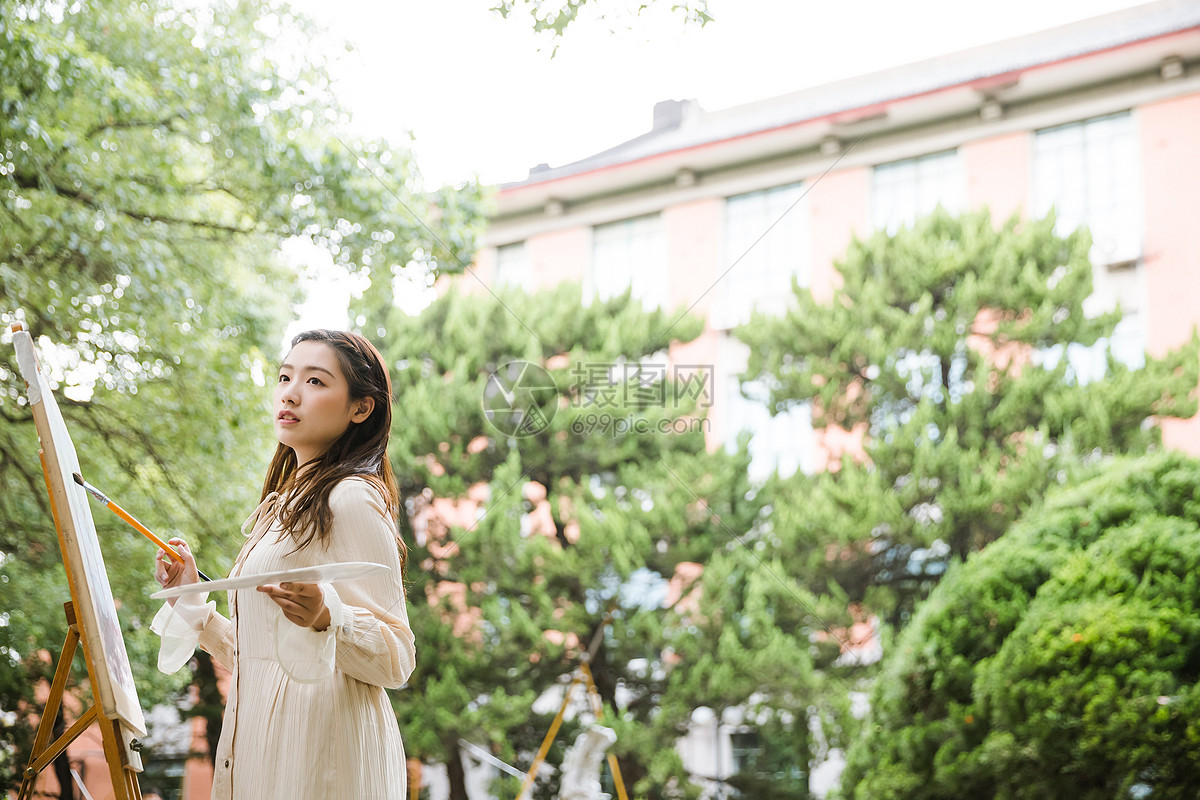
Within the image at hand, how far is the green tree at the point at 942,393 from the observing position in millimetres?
5188

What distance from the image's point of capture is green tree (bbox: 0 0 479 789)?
3629mm

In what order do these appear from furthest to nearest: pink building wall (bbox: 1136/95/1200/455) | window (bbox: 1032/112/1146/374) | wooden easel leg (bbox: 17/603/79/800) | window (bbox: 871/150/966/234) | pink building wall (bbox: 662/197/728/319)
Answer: pink building wall (bbox: 662/197/728/319), window (bbox: 871/150/966/234), window (bbox: 1032/112/1146/374), pink building wall (bbox: 1136/95/1200/455), wooden easel leg (bbox: 17/603/79/800)

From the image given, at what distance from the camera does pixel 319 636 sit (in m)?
0.89

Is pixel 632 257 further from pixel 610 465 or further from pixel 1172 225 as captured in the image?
pixel 1172 225

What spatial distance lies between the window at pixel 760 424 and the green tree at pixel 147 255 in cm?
245

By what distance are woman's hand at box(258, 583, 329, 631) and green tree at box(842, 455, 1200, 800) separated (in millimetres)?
3098

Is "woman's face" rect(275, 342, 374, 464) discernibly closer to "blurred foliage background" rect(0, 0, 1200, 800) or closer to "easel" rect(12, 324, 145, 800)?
"easel" rect(12, 324, 145, 800)

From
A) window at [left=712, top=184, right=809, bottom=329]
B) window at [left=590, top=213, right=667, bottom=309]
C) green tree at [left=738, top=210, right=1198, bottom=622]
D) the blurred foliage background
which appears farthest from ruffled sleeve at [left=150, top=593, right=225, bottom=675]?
window at [left=590, top=213, right=667, bottom=309]

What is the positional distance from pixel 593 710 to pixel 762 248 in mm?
3214

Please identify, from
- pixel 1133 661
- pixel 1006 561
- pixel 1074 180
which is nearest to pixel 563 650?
pixel 1006 561

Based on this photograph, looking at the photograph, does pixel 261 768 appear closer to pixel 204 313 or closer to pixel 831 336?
pixel 204 313

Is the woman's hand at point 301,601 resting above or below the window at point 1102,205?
below

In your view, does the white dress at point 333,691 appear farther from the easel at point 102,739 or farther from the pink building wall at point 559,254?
the pink building wall at point 559,254

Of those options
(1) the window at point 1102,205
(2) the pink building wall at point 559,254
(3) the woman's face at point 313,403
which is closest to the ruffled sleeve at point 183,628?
(3) the woman's face at point 313,403
